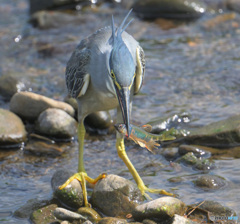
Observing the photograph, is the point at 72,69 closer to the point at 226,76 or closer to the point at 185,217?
the point at 185,217

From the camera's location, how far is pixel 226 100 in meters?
6.86

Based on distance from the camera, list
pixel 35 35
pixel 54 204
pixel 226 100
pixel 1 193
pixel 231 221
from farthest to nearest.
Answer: pixel 35 35 → pixel 226 100 → pixel 1 193 → pixel 54 204 → pixel 231 221

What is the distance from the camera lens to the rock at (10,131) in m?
5.80

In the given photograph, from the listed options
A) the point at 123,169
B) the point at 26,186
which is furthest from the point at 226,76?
the point at 26,186

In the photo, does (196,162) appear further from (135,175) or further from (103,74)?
(103,74)

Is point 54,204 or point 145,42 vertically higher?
point 145,42

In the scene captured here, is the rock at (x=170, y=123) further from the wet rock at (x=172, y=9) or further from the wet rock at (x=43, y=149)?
the wet rock at (x=172, y=9)

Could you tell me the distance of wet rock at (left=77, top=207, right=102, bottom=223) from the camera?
4.20m

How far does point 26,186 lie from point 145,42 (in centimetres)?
534

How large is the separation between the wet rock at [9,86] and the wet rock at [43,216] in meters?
3.26

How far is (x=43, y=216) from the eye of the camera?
418 cm

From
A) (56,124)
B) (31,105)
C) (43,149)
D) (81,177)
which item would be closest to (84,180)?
(81,177)

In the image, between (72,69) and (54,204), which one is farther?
(72,69)

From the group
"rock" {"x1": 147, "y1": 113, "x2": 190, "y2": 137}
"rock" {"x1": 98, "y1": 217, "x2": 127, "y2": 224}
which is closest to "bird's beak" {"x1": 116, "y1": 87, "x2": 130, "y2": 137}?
"rock" {"x1": 98, "y1": 217, "x2": 127, "y2": 224}
